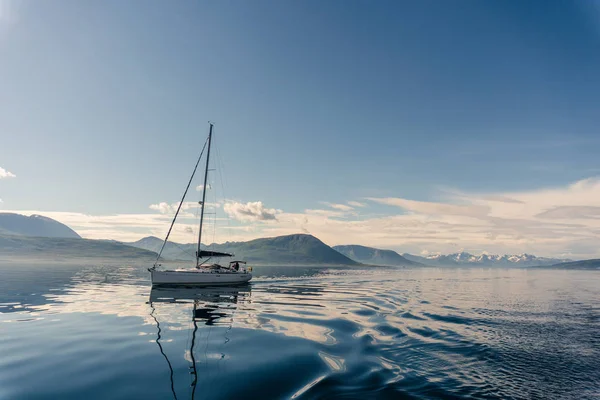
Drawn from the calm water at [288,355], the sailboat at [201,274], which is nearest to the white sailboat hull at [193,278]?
the sailboat at [201,274]

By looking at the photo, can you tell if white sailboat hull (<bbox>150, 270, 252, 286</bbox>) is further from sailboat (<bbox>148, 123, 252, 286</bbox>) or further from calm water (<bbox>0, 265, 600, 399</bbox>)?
calm water (<bbox>0, 265, 600, 399</bbox>)

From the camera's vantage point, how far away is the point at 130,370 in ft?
47.7

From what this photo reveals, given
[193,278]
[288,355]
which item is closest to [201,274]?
[193,278]

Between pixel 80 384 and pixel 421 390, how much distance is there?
13.8 meters

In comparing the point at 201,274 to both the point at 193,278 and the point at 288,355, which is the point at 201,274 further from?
the point at 288,355

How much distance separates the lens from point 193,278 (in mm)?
55500

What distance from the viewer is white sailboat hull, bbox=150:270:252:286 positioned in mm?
53591

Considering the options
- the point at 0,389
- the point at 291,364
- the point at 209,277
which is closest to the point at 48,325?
the point at 0,389

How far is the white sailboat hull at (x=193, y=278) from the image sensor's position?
53.6m

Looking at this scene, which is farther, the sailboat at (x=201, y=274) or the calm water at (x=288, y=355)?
the sailboat at (x=201, y=274)

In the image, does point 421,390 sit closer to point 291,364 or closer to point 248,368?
point 291,364

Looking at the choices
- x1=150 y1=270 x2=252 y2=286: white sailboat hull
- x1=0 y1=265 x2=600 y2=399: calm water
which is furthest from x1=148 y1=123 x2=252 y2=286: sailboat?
x1=0 y1=265 x2=600 y2=399: calm water

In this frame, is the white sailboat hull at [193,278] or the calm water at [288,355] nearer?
the calm water at [288,355]

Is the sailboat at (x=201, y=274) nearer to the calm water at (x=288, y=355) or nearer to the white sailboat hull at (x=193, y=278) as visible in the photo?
the white sailboat hull at (x=193, y=278)
